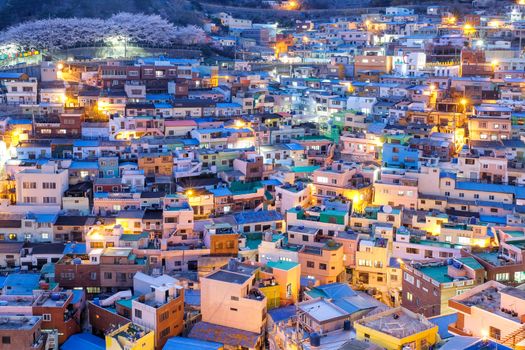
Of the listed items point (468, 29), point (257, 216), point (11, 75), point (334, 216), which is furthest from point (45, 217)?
point (468, 29)

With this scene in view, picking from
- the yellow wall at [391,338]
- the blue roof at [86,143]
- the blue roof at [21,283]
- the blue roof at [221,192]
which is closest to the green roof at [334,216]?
the blue roof at [221,192]

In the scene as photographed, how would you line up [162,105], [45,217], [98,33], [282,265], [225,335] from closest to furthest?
[225,335], [282,265], [45,217], [162,105], [98,33]

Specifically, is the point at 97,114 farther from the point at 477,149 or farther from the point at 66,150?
the point at 477,149

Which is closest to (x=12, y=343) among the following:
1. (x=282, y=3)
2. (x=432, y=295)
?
(x=432, y=295)

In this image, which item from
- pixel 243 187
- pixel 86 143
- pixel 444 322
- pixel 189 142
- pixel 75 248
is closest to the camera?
pixel 444 322

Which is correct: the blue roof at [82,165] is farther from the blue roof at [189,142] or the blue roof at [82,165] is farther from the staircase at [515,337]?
the staircase at [515,337]

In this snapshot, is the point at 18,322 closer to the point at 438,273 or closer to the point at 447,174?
the point at 438,273

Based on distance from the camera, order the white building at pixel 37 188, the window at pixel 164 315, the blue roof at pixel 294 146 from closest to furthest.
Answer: the window at pixel 164 315
the white building at pixel 37 188
the blue roof at pixel 294 146
